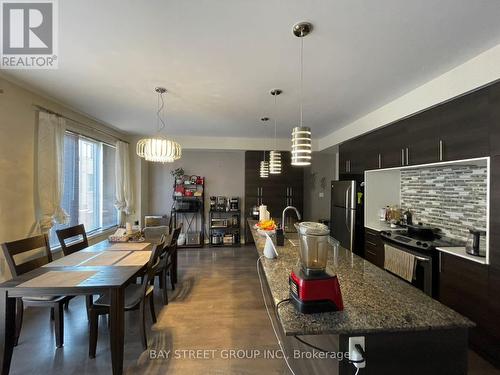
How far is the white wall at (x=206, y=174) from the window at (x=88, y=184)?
104 centimetres

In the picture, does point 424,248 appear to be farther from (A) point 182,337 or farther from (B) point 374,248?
(A) point 182,337

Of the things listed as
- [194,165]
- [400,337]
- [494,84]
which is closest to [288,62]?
[494,84]

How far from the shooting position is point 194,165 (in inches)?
226

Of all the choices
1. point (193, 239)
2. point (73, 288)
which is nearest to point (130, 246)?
point (73, 288)

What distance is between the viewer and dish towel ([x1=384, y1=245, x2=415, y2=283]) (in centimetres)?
244

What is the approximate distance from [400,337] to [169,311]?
7.98 ft

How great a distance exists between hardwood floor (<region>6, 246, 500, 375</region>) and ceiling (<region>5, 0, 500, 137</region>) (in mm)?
2641

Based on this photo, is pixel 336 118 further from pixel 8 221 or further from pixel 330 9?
pixel 8 221

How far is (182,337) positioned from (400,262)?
8.23ft

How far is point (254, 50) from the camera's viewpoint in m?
1.89

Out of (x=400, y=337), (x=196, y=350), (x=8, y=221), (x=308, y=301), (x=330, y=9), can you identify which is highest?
(x=330, y=9)

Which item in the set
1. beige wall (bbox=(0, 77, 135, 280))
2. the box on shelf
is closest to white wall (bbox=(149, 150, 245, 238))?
the box on shelf

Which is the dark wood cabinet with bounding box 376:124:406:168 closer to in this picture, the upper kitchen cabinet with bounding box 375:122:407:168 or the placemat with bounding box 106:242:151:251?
the upper kitchen cabinet with bounding box 375:122:407:168

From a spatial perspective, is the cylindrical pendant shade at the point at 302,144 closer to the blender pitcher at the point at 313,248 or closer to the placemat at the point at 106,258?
the blender pitcher at the point at 313,248
